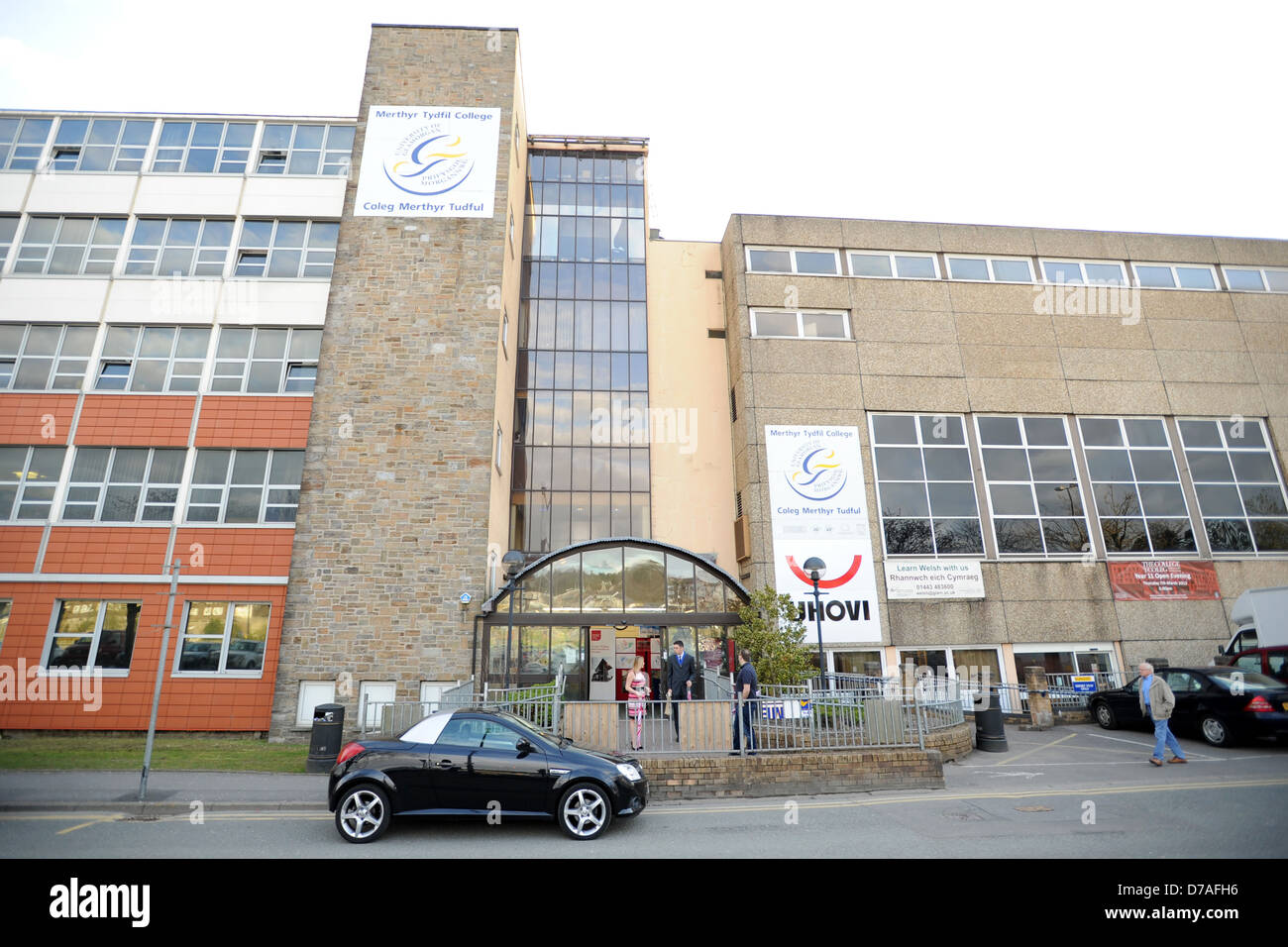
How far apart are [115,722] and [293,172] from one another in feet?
53.8

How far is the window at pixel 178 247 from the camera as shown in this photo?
18.3m

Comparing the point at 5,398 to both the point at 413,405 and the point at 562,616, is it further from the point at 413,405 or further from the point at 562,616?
the point at 562,616

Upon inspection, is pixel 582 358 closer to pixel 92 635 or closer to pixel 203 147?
pixel 203 147

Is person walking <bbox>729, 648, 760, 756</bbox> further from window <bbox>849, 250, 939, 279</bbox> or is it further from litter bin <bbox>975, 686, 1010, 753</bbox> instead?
window <bbox>849, 250, 939, 279</bbox>

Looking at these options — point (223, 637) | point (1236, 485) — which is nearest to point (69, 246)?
point (223, 637)

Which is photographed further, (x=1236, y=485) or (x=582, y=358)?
(x=582, y=358)

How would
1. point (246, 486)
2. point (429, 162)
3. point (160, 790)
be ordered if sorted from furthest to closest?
point (429, 162) → point (246, 486) → point (160, 790)

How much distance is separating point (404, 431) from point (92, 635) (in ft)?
29.8

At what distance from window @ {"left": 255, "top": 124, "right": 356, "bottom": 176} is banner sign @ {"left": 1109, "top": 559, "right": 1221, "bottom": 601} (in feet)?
92.0

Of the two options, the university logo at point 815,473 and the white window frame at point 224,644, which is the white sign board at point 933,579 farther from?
the white window frame at point 224,644

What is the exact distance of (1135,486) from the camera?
20781 mm

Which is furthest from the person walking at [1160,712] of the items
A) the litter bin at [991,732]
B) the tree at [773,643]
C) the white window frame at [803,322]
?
the white window frame at [803,322]

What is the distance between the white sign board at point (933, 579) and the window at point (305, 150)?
71.1 feet

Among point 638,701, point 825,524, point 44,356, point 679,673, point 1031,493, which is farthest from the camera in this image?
point 1031,493
